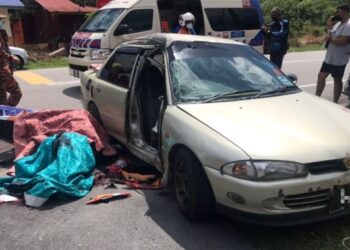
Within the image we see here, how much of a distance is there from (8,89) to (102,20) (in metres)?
4.42

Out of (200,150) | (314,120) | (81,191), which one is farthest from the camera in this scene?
(81,191)

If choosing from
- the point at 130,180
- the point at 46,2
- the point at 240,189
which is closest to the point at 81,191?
the point at 130,180

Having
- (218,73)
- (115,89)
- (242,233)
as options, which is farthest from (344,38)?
(242,233)

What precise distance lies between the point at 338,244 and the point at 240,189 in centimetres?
88

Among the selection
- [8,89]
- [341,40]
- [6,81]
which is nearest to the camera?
[6,81]


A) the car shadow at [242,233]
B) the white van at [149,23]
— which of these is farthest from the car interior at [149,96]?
the white van at [149,23]

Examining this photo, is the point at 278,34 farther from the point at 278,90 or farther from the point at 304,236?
the point at 304,236

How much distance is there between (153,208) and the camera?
427 cm

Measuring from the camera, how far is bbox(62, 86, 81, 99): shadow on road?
34.5 feet

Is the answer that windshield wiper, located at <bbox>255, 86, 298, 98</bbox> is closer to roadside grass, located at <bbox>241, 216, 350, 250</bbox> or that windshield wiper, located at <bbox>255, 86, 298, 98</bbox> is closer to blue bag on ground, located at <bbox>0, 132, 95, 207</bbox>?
roadside grass, located at <bbox>241, 216, 350, 250</bbox>

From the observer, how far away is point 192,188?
367 centimetres

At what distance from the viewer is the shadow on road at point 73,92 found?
34.5ft

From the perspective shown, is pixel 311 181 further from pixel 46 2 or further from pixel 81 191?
pixel 46 2

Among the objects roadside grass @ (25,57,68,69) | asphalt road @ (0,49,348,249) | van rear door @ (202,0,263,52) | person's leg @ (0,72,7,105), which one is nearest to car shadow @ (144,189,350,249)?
asphalt road @ (0,49,348,249)
